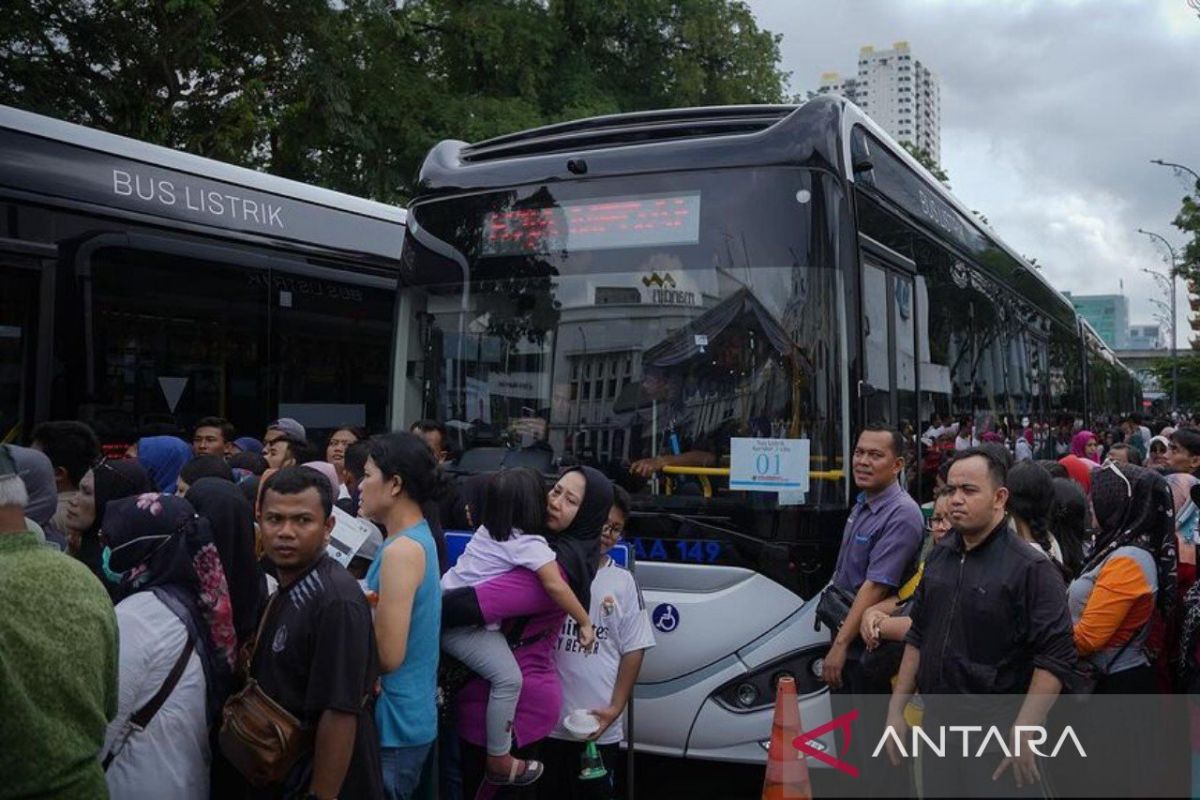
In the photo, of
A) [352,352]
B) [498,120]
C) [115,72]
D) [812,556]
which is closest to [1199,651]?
[812,556]

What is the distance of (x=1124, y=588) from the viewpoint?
4375 mm

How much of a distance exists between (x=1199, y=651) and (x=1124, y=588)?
1.97ft

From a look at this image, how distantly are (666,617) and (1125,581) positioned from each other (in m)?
2.02

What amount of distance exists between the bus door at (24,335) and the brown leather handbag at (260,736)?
4826 millimetres

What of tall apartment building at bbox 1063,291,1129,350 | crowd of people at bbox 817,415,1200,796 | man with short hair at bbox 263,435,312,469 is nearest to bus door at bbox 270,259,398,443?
man with short hair at bbox 263,435,312,469

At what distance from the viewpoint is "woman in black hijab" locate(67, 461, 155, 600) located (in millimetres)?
4531

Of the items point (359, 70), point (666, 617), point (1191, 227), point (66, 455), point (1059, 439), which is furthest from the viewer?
point (1191, 227)

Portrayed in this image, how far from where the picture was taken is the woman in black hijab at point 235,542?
146 inches

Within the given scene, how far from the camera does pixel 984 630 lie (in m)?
3.68

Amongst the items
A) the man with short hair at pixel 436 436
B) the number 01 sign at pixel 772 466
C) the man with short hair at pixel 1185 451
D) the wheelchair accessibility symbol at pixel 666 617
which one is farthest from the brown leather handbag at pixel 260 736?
the man with short hair at pixel 1185 451

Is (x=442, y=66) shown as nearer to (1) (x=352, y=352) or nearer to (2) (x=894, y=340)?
(1) (x=352, y=352)

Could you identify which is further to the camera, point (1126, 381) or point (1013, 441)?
point (1126, 381)

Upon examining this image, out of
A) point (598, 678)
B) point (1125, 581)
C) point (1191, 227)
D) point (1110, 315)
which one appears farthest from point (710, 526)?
point (1110, 315)

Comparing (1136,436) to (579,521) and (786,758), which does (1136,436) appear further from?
(579,521)
